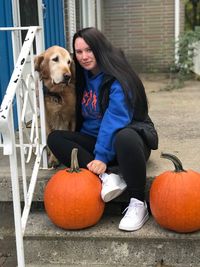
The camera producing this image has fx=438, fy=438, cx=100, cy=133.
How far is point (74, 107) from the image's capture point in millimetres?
3223

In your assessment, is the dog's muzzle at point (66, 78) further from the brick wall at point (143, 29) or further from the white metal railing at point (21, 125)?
the brick wall at point (143, 29)

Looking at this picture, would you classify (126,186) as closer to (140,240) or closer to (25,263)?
(140,240)

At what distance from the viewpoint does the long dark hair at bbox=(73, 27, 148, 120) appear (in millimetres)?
2801

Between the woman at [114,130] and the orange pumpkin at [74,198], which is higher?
the woman at [114,130]

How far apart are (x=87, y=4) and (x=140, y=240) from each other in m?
8.39

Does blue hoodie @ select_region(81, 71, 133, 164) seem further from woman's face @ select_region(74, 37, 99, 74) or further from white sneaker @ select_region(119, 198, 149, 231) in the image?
white sneaker @ select_region(119, 198, 149, 231)

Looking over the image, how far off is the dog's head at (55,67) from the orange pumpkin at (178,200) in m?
0.95

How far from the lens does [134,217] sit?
2.76 m

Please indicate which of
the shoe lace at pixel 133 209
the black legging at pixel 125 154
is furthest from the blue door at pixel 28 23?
the shoe lace at pixel 133 209

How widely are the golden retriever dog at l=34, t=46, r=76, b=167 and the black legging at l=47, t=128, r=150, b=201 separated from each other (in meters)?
0.25

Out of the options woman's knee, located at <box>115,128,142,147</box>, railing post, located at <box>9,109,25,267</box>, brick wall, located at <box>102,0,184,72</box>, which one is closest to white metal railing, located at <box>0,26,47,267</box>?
railing post, located at <box>9,109,25,267</box>

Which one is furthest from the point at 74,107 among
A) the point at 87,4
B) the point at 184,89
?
the point at 87,4

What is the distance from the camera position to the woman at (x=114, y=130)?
269cm

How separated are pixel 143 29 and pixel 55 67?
908cm
